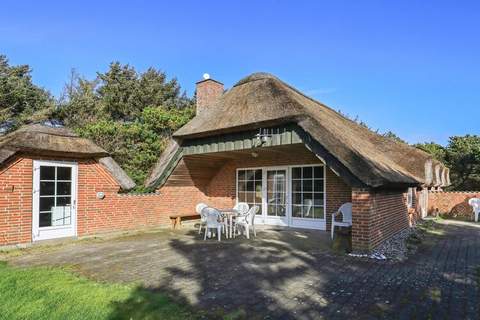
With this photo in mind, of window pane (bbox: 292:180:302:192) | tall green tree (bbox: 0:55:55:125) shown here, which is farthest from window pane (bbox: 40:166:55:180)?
tall green tree (bbox: 0:55:55:125)

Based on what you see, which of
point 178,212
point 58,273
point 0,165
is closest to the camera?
point 58,273

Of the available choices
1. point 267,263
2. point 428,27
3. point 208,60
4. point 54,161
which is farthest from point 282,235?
point 208,60

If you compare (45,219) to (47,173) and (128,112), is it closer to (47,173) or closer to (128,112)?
(47,173)

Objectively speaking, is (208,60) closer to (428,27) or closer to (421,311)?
(428,27)

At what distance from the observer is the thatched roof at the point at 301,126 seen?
7346 millimetres

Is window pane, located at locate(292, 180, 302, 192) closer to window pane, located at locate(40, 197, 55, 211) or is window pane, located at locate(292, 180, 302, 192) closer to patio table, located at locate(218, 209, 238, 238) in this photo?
patio table, located at locate(218, 209, 238, 238)

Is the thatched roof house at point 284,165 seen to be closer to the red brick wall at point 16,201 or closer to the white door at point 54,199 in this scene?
the white door at point 54,199

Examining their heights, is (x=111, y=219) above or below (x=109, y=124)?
below

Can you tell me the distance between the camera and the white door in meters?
8.20

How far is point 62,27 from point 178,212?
723 cm

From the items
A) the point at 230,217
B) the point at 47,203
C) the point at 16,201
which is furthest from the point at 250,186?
the point at 16,201

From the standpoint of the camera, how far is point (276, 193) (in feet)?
39.1

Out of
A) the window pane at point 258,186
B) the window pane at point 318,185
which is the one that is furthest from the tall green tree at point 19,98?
the window pane at point 318,185

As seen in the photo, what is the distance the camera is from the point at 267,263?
21.3 ft
